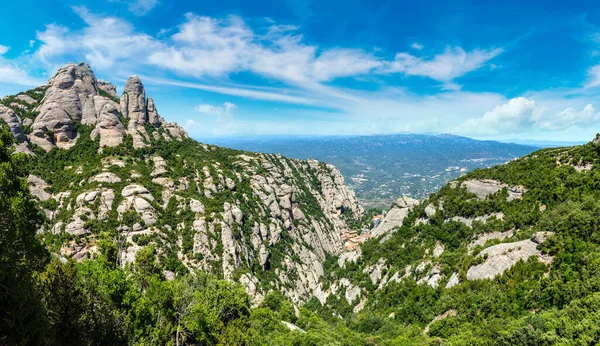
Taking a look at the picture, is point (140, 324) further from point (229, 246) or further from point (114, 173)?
point (114, 173)

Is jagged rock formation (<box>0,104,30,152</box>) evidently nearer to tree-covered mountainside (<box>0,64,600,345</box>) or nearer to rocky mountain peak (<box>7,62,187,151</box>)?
rocky mountain peak (<box>7,62,187,151</box>)

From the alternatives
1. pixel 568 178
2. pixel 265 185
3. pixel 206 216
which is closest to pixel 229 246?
pixel 206 216

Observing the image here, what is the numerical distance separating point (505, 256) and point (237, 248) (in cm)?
5549

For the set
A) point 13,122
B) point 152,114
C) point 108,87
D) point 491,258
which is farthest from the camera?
point 108,87

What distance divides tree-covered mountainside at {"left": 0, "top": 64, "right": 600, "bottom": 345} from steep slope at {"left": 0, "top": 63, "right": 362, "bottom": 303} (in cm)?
45

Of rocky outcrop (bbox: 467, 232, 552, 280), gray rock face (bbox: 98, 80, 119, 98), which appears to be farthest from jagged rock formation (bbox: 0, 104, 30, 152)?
rocky outcrop (bbox: 467, 232, 552, 280)

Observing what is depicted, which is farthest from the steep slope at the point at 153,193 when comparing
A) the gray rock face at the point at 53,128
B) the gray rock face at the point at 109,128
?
the gray rock face at the point at 109,128

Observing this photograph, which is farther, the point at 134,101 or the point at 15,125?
the point at 134,101

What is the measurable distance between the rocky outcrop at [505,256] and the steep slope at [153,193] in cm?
4431

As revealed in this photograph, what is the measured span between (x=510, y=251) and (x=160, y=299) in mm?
42562

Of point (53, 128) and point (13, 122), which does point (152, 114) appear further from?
point (13, 122)

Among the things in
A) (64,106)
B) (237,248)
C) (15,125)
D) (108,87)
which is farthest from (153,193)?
(108,87)

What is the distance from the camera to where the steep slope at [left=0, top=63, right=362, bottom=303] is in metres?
62.2

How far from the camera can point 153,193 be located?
7275 cm
